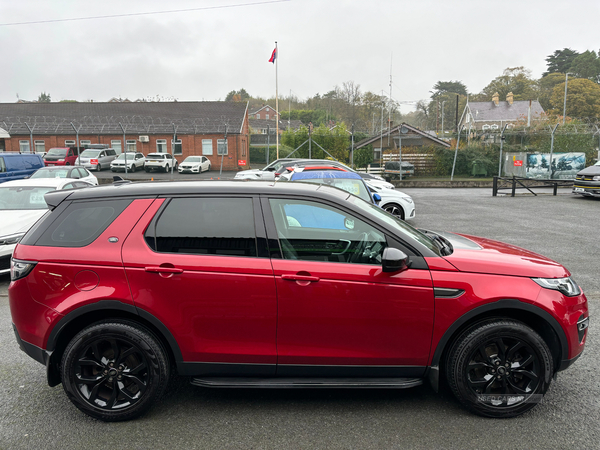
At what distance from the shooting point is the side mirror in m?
3.16

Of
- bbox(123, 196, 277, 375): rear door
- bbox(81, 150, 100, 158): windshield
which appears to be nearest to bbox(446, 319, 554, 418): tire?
bbox(123, 196, 277, 375): rear door

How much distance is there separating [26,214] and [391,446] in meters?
7.59

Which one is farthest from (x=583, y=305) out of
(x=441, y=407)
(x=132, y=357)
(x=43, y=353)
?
(x=43, y=353)

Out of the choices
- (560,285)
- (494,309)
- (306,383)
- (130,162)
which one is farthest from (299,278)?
(130,162)

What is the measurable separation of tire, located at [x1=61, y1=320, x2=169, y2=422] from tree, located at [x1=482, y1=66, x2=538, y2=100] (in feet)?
299

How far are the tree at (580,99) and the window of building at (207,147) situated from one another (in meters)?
51.2

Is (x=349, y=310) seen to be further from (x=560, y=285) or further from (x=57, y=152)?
(x=57, y=152)

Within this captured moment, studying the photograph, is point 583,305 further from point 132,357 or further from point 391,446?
point 132,357

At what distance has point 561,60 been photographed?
85000 mm

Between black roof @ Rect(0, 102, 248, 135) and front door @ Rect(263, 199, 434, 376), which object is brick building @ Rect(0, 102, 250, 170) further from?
front door @ Rect(263, 199, 434, 376)

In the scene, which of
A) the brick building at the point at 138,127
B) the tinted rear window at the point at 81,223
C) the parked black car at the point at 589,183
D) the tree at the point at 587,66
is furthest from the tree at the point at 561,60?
the tinted rear window at the point at 81,223

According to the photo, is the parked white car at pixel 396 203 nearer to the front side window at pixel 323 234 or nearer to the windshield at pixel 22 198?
the windshield at pixel 22 198

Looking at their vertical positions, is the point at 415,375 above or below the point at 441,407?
above

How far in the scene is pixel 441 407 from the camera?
3.55 meters
